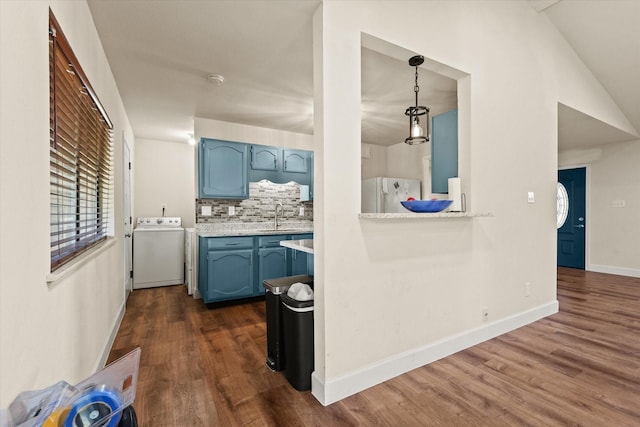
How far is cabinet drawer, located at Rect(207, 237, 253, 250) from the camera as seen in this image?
372cm

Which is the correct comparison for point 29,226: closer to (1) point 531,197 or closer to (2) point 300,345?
(2) point 300,345

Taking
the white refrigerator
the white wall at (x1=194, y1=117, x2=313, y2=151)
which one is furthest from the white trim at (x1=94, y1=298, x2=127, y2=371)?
the white refrigerator

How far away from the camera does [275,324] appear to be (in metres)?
2.24

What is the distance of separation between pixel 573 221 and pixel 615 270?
1067 millimetres

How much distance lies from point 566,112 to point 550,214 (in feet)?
4.83

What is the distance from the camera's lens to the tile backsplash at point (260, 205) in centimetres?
439

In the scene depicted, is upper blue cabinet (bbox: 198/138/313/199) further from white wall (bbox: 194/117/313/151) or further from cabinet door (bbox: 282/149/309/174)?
white wall (bbox: 194/117/313/151)

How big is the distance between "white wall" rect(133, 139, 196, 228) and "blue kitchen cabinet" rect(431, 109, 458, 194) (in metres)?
3.96

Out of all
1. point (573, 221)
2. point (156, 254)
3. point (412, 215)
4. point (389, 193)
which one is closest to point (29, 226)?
point (412, 215)

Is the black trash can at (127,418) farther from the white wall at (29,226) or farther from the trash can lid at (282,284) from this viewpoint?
the trash can lid at (282,284)

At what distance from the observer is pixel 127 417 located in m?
0.92

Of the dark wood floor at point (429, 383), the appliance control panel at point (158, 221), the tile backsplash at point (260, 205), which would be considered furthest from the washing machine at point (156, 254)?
the dark wood floor at point (429, 383)

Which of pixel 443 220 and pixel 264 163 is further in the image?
pixel 264 163

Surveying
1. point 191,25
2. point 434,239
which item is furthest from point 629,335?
point 191,25
